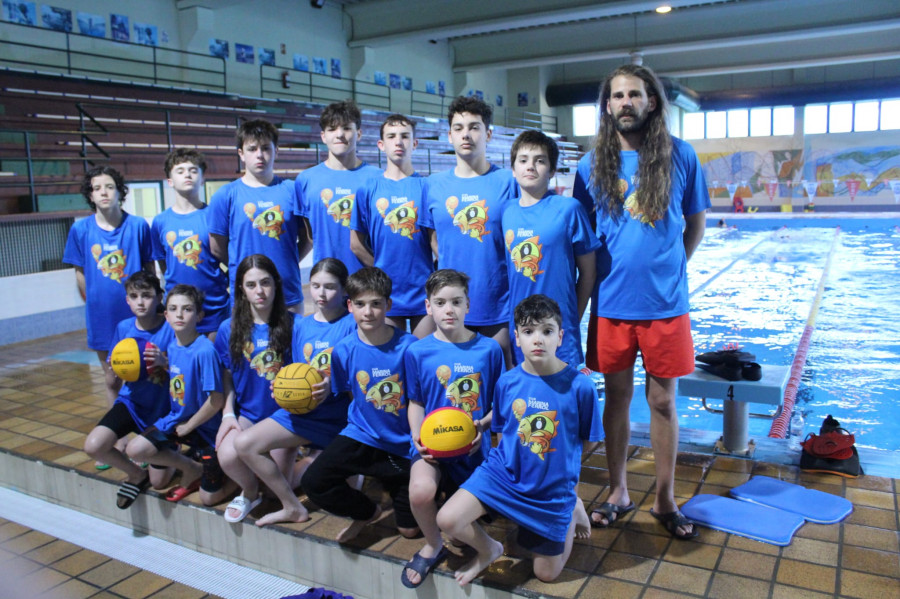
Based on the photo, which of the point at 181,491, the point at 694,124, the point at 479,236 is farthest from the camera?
the point at 694,124

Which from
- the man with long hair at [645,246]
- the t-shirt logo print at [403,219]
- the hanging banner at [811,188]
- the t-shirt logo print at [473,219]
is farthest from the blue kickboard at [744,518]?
the hanging banner at [811,188]

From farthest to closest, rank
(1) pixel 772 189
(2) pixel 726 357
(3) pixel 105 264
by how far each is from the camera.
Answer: (1) pixel 772 189, (3) pixel 105 264, (2) pixel 726 357

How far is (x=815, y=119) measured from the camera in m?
22.6

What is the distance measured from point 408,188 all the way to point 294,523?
1440 millimetres

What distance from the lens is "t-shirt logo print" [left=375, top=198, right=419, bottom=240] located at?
2.97 m

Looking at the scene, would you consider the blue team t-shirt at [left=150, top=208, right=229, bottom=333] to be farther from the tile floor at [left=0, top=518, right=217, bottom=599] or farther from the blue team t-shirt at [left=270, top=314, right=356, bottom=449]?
the tile floor at [left=0, top=518, right=217, bottom=599]

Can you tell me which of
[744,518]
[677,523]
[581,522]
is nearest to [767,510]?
[744,518]

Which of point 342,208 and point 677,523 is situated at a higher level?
point 342,208

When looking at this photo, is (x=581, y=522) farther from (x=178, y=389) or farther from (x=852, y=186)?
(x=852, y=186)

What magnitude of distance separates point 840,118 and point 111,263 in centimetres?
2434

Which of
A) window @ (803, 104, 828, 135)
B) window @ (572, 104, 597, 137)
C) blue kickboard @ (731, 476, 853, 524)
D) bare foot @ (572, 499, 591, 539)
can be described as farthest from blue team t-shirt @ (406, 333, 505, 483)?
window @ (803, 104, 828, 135)

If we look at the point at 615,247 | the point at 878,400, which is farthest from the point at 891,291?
the point at 615,247

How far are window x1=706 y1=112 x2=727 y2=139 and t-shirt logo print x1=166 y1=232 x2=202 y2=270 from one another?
936 inches

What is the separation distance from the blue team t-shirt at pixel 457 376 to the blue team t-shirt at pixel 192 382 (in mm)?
923
